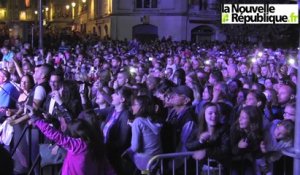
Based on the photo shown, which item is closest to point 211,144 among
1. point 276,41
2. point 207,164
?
point 207,164

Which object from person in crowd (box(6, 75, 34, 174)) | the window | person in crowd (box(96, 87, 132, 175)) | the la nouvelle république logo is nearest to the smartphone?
person in crowd (box(6, 75, 34, 174))

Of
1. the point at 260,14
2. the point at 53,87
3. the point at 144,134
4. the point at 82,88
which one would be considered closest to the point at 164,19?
the point at 82,88

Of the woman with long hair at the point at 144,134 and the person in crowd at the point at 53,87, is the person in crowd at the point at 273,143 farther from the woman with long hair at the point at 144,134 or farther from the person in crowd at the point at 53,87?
the person in crowd at the point at 53,87

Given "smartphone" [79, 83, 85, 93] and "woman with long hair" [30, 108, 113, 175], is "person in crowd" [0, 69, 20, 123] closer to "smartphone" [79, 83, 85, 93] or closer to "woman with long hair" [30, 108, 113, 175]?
"smartphone" [79, 83, 85, 93]

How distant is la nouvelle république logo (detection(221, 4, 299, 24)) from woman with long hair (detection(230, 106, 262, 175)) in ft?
4.09

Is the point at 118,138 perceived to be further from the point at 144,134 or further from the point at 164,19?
the point at 164,19

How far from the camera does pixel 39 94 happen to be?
26.5ft

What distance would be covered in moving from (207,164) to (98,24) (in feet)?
166

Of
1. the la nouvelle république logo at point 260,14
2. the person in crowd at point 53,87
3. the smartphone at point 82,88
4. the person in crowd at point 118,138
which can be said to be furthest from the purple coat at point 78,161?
the smartphone at point 82,88

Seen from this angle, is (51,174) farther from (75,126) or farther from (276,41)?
(276,41)

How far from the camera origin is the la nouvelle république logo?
6.54m

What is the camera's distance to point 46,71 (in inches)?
344

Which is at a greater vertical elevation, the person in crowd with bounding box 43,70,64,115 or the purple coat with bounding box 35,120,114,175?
the person in crowd with bounding box 43,70,64,115

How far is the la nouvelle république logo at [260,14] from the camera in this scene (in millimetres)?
6543
